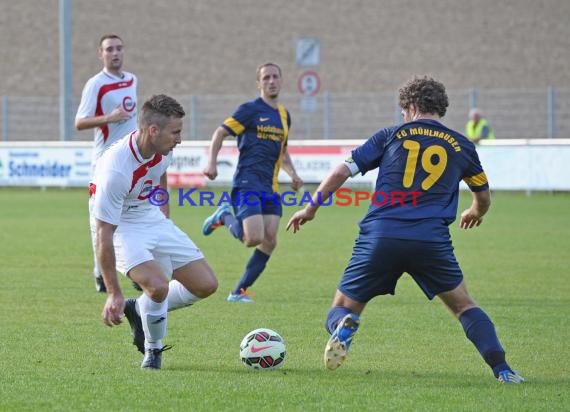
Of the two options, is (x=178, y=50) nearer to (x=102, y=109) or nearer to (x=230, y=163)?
(x=230, y=163)

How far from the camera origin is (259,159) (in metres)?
11.0

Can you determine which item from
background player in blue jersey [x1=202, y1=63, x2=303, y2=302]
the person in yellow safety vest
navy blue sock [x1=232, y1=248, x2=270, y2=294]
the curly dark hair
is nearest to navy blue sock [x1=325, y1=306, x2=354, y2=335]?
the curly dark hair

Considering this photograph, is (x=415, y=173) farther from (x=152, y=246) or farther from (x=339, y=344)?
(x=152, y=246)

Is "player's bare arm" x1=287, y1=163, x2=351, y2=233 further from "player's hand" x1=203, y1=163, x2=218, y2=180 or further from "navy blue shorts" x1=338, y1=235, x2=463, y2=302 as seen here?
"player's hand" x1=203, y1=163, x2=218, y2=180

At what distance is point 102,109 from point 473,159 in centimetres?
495

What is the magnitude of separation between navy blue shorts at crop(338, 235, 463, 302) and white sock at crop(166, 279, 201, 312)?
1290 mm

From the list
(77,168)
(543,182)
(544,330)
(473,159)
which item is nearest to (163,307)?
(473,159)

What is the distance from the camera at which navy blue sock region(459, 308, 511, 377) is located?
6422 mm

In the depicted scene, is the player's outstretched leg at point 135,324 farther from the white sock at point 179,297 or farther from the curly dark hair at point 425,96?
the curly dark hair at point 425,96

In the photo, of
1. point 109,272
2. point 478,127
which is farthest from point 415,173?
point 478,127

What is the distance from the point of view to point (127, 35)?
35594 millimetres

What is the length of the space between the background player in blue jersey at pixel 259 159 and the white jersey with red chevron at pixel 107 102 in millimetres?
877

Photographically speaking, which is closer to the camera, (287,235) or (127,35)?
(287,235)

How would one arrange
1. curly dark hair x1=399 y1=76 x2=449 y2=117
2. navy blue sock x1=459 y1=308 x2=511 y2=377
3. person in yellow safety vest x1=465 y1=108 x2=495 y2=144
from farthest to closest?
1. person in yellow safety vest x1=465 y1=108 x2=495 y2=144
2. curly dark hair x1=399 y1=76 x2=449 y2=117
3. navy blue sock x1=459 y1=308 x2=511 y2=377
